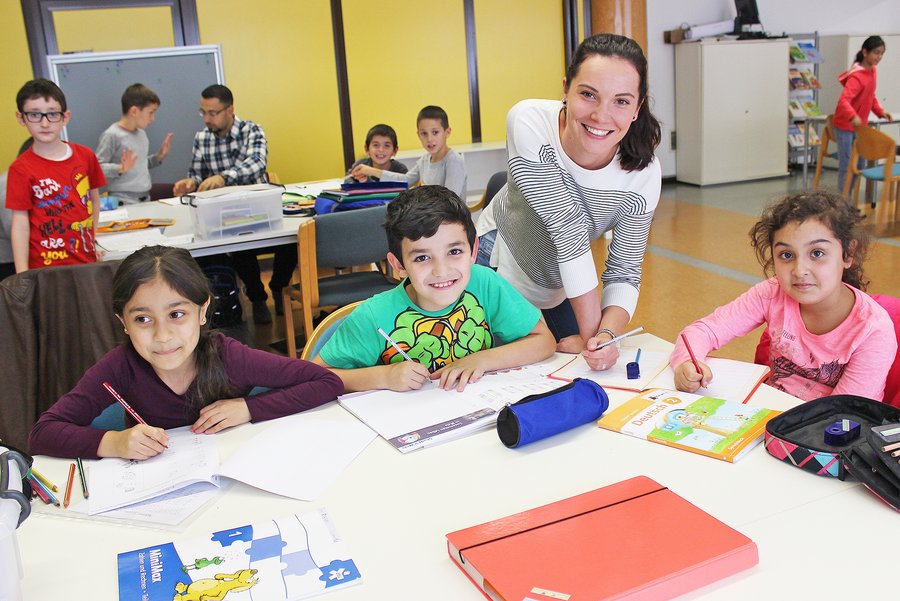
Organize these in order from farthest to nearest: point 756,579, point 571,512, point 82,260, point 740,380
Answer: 1. point 82,260
2. point 740,380
3. point 571,512
4. point 756,579

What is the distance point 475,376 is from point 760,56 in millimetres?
7844

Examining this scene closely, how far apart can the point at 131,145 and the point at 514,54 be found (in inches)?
152

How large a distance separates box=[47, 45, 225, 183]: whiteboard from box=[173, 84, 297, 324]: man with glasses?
114 centimetres

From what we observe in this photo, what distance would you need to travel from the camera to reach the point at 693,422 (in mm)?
1376

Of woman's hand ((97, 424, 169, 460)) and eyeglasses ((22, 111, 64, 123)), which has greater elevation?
eyeglasses ((22, 111, 64, 123))

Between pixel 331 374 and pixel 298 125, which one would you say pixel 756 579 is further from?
pixel 298 125

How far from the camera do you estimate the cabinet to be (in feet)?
26.7

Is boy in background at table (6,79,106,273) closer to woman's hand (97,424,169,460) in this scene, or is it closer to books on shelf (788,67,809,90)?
woman's hand (97,424,169,460)

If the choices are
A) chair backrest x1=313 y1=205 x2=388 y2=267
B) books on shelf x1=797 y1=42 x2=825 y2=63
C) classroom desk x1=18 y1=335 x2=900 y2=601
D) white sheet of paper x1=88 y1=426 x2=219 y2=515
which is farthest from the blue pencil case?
books on shelf x1=797 y1=42 x2=825 y2=63

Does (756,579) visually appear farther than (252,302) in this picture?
No

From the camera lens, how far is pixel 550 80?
779 centimetres

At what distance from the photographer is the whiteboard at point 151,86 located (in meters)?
5.87

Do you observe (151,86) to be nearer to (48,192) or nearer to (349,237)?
(48,192)

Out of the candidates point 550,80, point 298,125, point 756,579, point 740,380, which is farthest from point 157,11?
point 756,579
